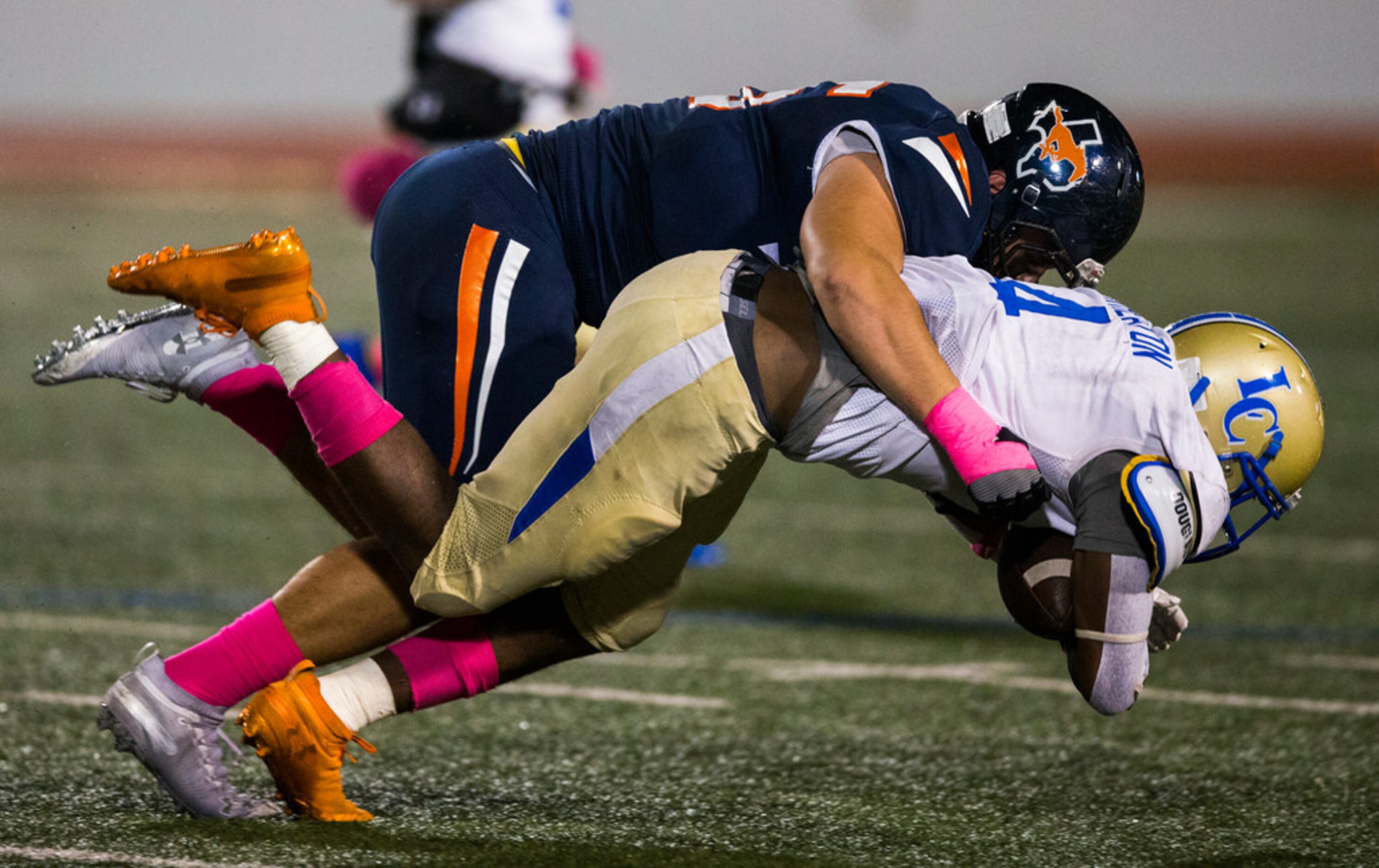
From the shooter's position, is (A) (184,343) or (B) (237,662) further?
(A) (184,343)

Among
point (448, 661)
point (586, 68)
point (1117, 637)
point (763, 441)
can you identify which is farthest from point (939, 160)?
point (586, 68)

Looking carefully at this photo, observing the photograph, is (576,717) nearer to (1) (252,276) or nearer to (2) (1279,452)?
(1) (252,276)

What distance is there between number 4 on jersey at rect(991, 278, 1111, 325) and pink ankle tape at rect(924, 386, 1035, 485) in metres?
0.22

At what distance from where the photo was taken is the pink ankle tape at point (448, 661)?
8.17 ft

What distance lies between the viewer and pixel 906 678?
141 inches

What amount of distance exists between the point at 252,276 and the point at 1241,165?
69.8 feet

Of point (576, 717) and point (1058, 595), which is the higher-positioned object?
point (1058, 595)

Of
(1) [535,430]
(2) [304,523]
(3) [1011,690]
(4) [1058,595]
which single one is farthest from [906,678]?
(2) [304,523]

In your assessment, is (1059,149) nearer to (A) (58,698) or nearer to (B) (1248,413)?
(B) (1248,413)

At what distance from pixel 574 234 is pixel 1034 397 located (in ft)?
2.62

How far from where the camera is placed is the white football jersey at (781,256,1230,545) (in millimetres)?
2242

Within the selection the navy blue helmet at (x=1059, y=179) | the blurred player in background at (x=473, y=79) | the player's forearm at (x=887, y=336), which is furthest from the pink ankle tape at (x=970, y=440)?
the blurred player in background at (x=473, y=79)

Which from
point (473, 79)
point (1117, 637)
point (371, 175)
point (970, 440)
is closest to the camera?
point (970, 440)

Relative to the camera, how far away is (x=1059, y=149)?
262 centimetres
